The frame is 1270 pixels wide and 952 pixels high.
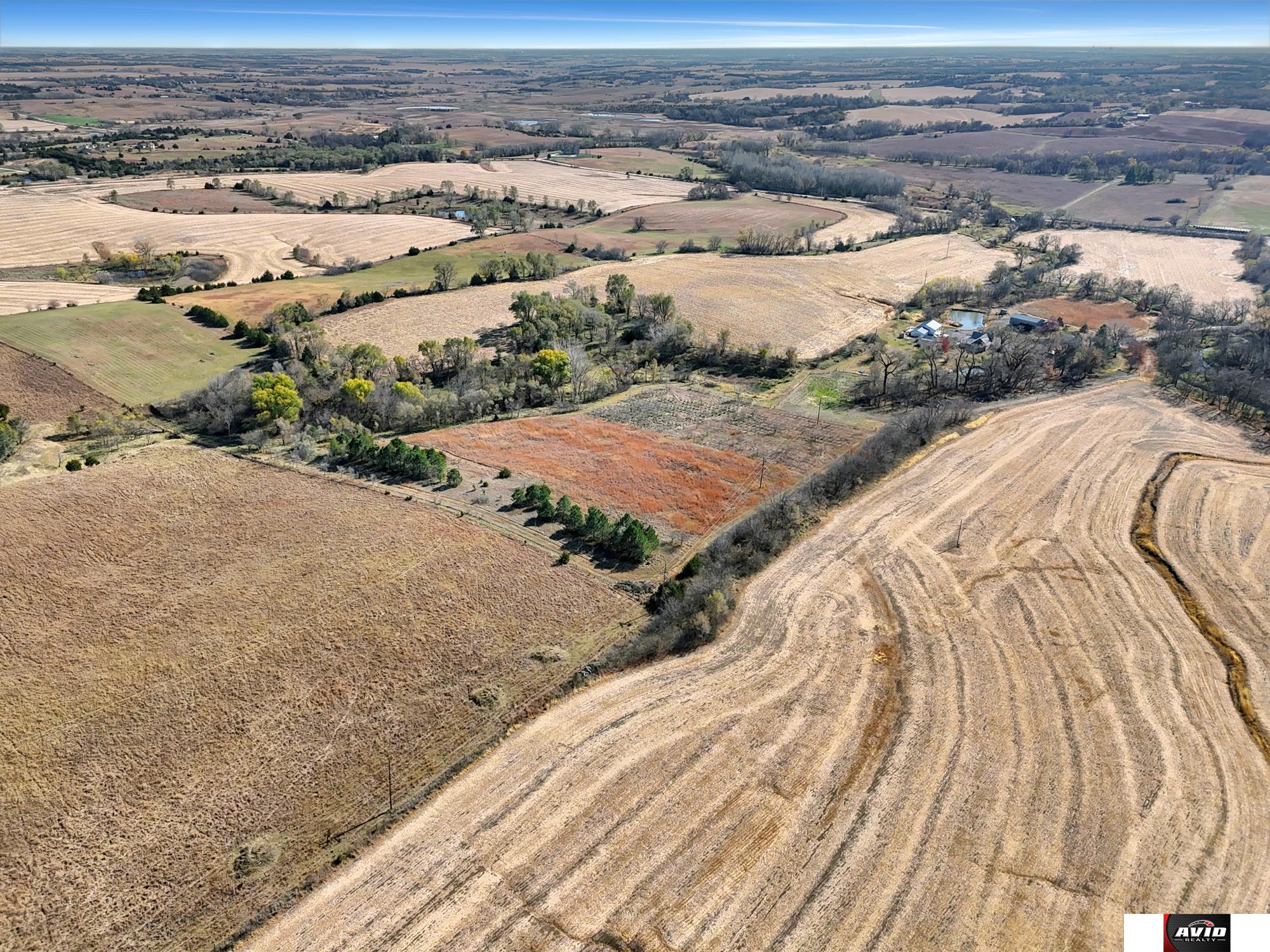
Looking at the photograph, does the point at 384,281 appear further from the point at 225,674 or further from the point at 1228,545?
the point at 1228,545

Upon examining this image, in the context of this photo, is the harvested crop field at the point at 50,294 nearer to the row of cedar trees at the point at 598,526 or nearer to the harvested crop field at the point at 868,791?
the row of cedar trees at the point at 598,526

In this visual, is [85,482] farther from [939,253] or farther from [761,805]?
Result: [939,253]

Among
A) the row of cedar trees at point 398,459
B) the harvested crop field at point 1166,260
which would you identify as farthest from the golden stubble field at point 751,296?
the row of cedar trees at point 398,459

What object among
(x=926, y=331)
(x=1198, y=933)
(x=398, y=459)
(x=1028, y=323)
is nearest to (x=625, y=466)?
(x=398, y=459)

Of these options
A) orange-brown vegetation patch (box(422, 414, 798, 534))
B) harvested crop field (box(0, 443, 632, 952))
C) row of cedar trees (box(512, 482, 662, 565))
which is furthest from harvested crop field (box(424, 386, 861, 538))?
harvested crop field (box(0, 443, 632, 952))

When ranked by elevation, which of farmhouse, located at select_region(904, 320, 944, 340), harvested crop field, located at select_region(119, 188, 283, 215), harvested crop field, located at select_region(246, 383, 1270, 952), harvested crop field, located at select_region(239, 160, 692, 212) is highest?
harvested crop field, located at select_region(239, 160, 692, 212)

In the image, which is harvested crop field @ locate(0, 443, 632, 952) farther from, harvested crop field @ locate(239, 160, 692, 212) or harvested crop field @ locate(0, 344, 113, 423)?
harvested crop field @ locate(239, 160, 692, 212)
